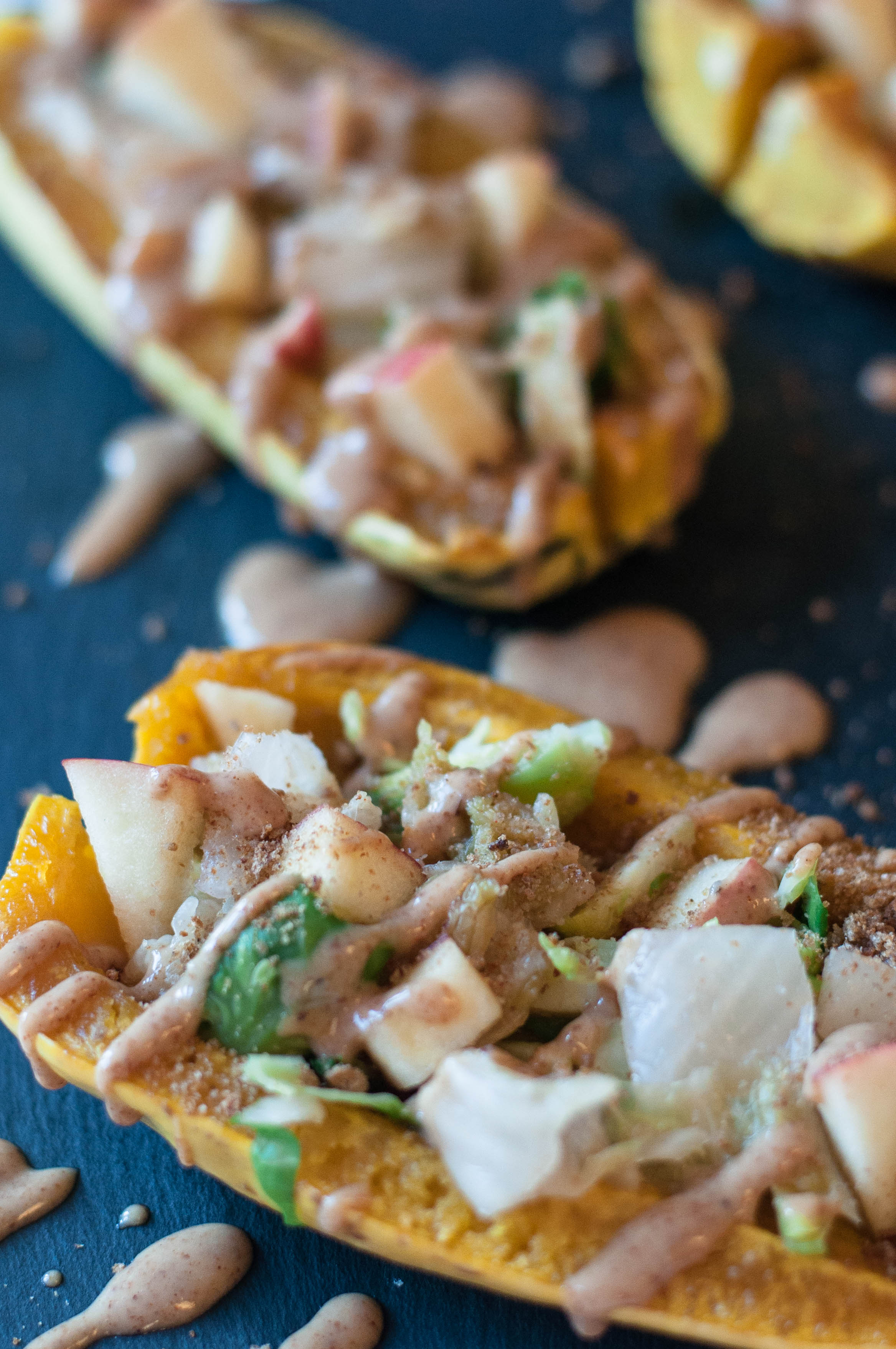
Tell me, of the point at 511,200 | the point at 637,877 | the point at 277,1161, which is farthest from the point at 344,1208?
the point at 511,200

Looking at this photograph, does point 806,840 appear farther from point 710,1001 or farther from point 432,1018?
point 432,1018

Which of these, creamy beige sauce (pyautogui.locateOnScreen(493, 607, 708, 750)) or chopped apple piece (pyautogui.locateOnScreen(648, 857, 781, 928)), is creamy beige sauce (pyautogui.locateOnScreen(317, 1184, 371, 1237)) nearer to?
chopped apple piece (pyautogui.locateOnScreen(648, 857, 781, 928))

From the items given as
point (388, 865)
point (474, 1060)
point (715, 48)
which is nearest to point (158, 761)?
point (388, 865)

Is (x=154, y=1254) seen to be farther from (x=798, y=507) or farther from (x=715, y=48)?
(x=715, y=48)

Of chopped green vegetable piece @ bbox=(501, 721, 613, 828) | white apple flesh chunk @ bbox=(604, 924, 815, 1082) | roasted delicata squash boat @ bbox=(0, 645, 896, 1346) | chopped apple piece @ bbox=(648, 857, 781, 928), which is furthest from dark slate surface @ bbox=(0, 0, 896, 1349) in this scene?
chopped green vegetable piece @ bbox=(501, 721, 613, 828)

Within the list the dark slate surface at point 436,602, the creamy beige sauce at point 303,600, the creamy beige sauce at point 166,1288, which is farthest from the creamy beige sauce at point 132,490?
the creamy beige sauce at point 166,1288
